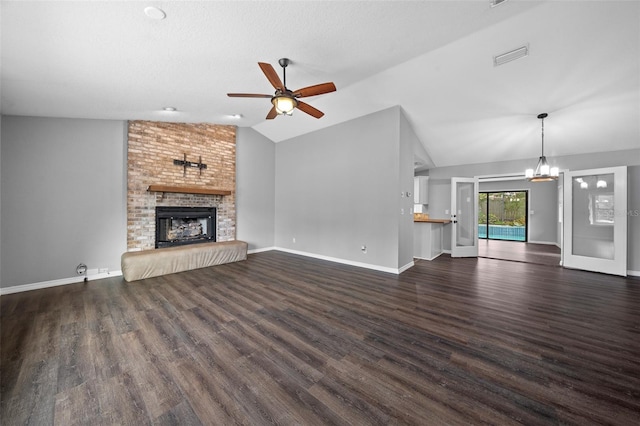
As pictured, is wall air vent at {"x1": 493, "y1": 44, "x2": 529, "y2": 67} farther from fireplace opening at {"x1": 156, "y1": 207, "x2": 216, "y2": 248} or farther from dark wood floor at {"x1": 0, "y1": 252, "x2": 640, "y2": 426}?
fireplace opening at {"x1": 156, "y1": 207, "x2": 216, "y2": 248}

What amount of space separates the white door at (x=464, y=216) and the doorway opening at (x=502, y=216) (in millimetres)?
3787

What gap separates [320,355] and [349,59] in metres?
3.61

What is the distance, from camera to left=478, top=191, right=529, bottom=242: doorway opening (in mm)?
9523

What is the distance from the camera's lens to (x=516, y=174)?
5.98m

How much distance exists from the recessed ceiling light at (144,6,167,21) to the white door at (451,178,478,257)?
678 centimetres

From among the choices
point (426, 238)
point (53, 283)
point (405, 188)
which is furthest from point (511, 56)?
point (53, 283)

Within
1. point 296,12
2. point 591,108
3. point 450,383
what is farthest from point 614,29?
point 450,383

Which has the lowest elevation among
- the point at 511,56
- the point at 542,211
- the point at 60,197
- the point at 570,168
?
the point at 542,211

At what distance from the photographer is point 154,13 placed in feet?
6.96

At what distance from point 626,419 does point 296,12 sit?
397cm

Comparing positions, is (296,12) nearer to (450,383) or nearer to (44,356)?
(450,383)

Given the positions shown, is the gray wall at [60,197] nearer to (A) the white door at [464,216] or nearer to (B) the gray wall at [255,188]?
(B) the gray wall at [255,188]

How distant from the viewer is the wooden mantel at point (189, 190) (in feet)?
15.4

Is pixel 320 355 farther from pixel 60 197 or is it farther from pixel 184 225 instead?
pixel 60 197
